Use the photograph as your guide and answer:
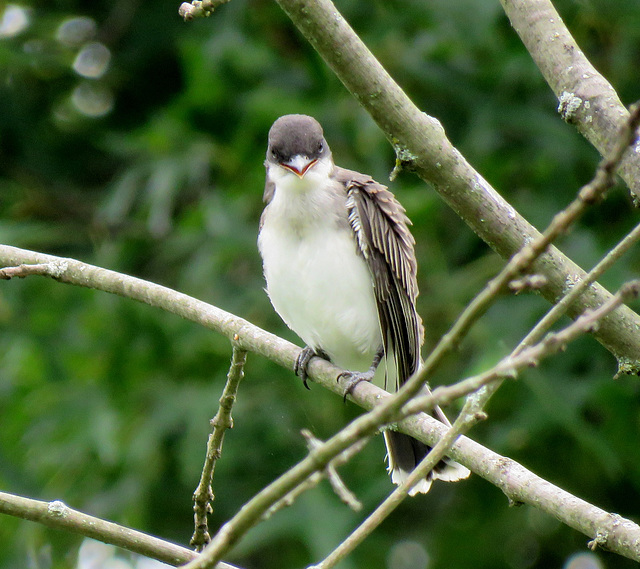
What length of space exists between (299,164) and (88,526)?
1.90 meters

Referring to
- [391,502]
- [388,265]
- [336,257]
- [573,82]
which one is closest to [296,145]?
[336,257]

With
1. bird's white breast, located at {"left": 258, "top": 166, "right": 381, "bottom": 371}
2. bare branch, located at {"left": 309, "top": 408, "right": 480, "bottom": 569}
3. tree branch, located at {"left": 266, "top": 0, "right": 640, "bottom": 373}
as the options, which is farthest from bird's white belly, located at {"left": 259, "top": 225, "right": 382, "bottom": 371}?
bare branch, located at {"left": 309, "top": 408, "right": 480, "bottom": 569}

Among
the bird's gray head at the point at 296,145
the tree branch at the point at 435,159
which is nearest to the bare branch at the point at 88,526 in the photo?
the tree branch at the point at 435,159

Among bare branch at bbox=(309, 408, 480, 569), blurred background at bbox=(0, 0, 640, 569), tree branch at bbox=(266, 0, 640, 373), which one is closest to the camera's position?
bare branch at bbox=(309, 408, 480, 569)

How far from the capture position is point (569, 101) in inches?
94.7

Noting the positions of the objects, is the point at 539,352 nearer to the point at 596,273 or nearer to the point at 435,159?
the point at 596,273

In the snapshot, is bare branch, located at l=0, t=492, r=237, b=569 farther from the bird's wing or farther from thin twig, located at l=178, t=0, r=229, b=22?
the bird's wing

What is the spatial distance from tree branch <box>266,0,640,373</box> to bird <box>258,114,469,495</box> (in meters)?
1.25

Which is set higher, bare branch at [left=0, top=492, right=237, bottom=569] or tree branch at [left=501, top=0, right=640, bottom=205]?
tree branch at [left=501, top=0, right=640, bottom=205]

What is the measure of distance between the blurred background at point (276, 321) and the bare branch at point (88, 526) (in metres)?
3.00

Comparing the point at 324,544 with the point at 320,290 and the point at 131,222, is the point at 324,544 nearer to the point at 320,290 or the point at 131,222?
the point at 320,290

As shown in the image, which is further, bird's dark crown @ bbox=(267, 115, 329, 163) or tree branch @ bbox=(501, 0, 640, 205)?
bird's dark crown @ bbox=(267, 115, 329, 163)

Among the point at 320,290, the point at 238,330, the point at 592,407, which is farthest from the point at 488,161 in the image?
the point at 238,330

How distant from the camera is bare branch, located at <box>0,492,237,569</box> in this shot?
209 cm
